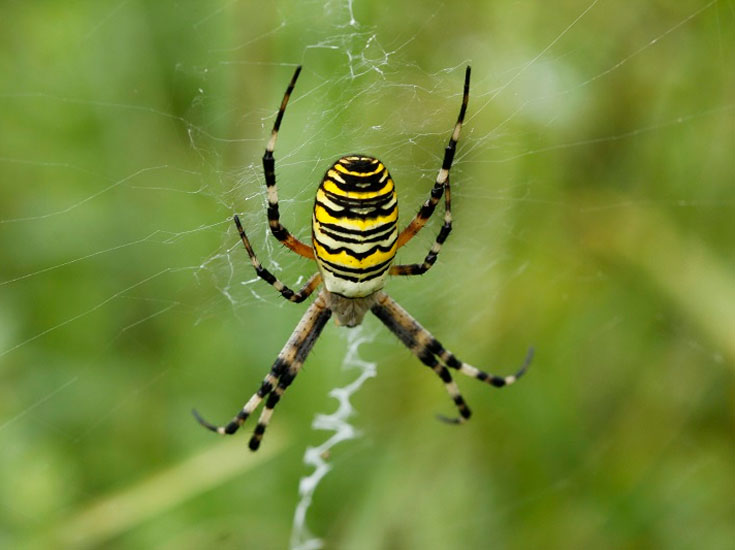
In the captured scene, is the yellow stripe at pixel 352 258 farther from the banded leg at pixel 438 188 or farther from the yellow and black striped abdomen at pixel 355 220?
the banded leg at pixel 438 188

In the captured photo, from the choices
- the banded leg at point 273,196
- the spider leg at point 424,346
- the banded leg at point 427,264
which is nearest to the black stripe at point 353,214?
the banded leg at point 273,196

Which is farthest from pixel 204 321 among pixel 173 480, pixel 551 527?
pixel 551 527

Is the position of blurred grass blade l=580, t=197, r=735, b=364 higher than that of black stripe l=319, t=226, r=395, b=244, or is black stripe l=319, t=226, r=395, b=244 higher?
black stripe l=319, t=226, r=395, b=244

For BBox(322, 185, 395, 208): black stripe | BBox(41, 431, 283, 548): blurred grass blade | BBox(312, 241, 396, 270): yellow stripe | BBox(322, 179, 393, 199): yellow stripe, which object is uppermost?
BBox(322, 179, 393, 199): yellow stripe

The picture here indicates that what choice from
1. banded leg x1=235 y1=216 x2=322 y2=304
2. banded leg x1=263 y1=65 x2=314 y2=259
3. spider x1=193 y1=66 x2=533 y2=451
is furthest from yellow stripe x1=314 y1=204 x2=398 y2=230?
banded leg x1=235 y1=216 x2=322 y2=304

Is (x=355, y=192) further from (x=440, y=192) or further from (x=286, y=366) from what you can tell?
(x=286, y=366)

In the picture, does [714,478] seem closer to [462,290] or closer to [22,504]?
[462,290]

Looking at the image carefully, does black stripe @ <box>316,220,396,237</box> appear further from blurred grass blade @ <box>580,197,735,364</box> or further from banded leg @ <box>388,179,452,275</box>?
blurred grass blade @ <box>580,197,735,364</box>

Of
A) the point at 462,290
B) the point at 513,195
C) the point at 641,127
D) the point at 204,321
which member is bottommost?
the point at 462,290
